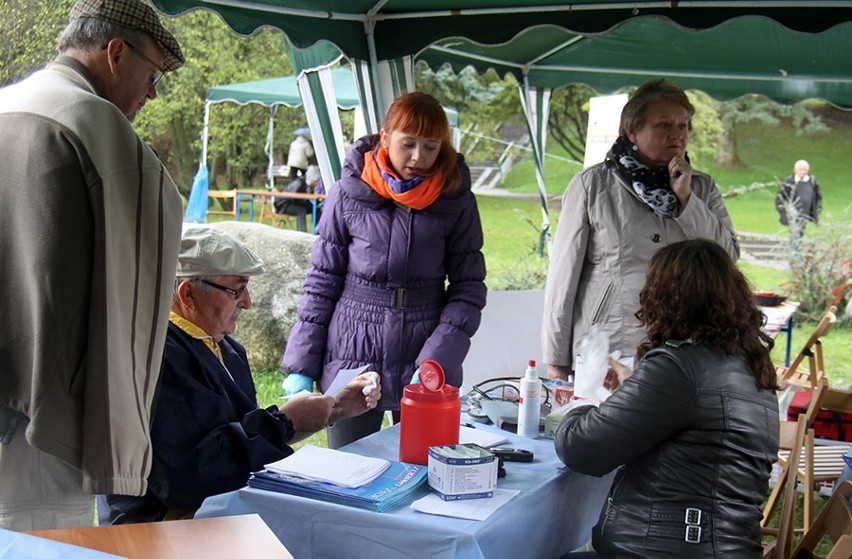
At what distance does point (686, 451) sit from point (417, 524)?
65 centimetres

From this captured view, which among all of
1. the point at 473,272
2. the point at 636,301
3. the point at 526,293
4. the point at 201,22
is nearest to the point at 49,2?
the point at 526,293

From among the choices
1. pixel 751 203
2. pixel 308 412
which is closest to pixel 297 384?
pixel 308 412

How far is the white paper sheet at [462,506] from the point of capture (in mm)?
1748

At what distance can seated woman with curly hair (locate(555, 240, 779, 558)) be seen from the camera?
1940mm

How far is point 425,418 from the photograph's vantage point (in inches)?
79.5

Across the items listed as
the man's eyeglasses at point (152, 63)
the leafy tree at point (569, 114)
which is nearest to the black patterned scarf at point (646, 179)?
the man's eyeglasses at point (152, 63)

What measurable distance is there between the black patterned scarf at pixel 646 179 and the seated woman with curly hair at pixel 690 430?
37.0 inches

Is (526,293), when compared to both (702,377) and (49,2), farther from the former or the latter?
(49,2)

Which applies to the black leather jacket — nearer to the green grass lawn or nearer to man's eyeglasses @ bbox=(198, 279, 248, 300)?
man's eyeglasses @ bbox=(198, 279, 248, 300)

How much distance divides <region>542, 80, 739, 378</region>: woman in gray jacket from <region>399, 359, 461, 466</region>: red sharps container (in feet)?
3.59

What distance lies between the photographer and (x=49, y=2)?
5.97m

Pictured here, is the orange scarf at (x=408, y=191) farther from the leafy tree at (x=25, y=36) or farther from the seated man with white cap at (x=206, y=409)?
the leafy tree at (x=25, y=36)

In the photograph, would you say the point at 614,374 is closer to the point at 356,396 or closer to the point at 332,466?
the point at 356,396

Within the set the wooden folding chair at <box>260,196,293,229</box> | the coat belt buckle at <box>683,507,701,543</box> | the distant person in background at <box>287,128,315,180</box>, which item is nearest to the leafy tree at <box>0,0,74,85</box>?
the coat belt buckle at <box>683,507,701,543</box>
